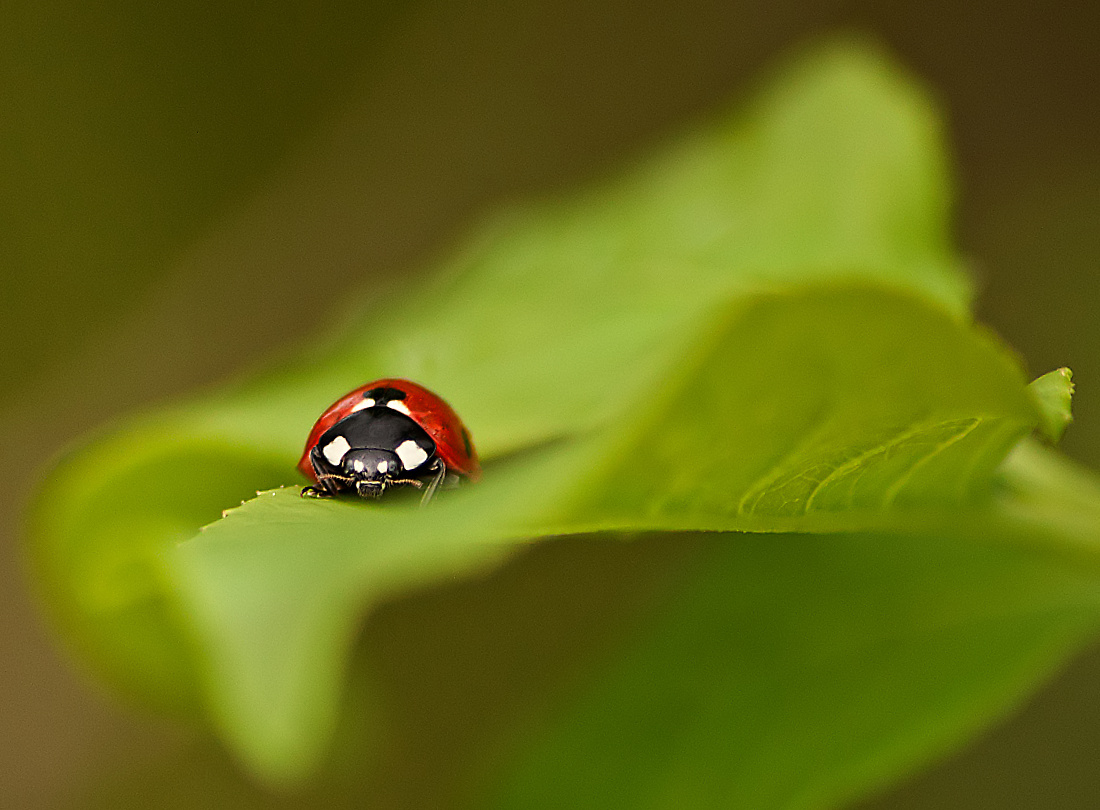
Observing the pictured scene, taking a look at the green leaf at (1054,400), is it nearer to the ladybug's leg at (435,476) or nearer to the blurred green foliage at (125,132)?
the ladybug's leg at (435,476)

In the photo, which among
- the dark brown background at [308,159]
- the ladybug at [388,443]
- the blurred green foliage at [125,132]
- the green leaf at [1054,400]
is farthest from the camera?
the blurred green foliage at [125,132]

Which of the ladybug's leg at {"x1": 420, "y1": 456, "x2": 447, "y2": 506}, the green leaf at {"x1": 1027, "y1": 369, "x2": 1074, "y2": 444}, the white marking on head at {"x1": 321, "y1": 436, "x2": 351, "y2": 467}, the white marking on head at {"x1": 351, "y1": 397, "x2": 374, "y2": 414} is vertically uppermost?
the white marking on head at {"x1": 351, "y1": 397, "x2": 374, "y2": 414}

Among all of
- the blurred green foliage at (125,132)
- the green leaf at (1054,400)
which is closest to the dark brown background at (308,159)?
the blurred green foliage at (125,132)

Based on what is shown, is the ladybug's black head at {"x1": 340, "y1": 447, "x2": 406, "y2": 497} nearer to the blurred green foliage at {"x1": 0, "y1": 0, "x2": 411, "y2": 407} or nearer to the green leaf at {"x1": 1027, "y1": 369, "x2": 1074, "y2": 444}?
the green leaf at {"x1": 1027, "y1": 369, "x2": 1074, "y2": 444}

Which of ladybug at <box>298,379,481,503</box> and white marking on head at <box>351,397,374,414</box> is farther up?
white marking on head at <box>351,397,374,414</box>

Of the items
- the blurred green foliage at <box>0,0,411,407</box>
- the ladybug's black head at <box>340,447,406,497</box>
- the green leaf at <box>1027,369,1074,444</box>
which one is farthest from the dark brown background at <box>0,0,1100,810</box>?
the green leaf at <box>1027,369,1074,444</box>

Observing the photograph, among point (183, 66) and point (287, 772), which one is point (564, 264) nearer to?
point (287, 772)

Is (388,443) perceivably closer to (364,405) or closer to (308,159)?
(364,405)

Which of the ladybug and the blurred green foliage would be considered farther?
the blurred green foliage
